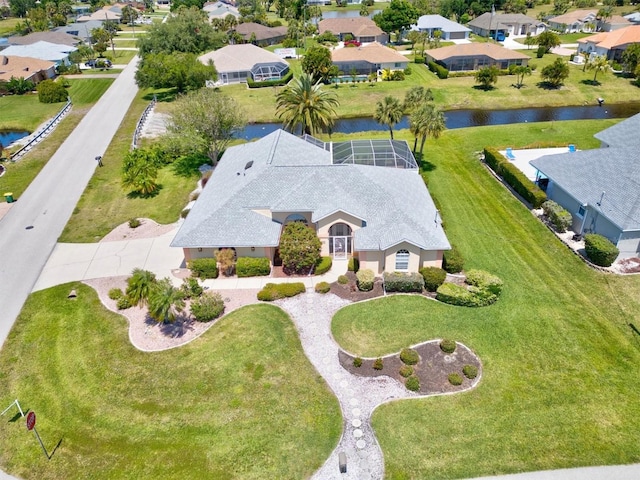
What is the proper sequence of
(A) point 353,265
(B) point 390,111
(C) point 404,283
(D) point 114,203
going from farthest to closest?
(B) point 390,111
(D) point 114,203
(A) point 353,265
(C) point 404,283

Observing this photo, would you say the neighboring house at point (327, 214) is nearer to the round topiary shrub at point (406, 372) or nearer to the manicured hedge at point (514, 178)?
the round topiary shrub at point (406, 372)

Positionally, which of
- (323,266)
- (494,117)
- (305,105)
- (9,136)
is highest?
(305,105)

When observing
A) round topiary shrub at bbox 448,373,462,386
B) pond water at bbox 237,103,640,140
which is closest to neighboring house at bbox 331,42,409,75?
pond water at bbox 237,103,640,140

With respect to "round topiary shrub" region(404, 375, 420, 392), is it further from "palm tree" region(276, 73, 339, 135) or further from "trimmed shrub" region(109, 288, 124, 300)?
"palm tree" region(276, 73, 339, 135)

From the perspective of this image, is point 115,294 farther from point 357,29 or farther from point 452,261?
point 357,29

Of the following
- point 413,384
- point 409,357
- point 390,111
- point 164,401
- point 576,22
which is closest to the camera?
point 164,401

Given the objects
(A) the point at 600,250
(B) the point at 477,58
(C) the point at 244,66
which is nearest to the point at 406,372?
(A) the point at 600,250
